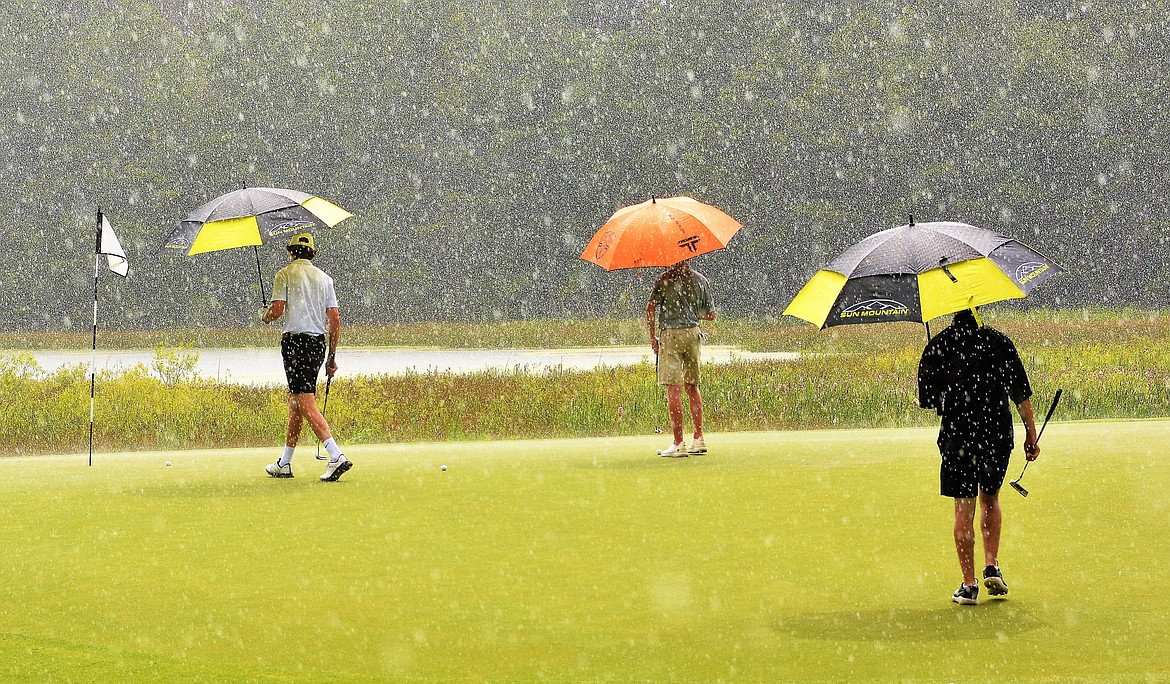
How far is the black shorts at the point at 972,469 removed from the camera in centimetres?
665

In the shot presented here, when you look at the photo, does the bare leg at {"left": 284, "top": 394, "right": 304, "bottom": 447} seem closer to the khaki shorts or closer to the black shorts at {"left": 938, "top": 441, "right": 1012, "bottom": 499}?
the khaki shorts

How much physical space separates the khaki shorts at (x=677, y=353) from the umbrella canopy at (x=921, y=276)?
550cm

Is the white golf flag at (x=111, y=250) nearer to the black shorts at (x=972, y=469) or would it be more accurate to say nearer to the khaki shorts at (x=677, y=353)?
the khaki shorts at (x=677, y=353)

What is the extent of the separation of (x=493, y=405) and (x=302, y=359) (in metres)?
6.41

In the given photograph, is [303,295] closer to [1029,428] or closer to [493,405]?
[1029,428]

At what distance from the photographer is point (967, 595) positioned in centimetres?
670

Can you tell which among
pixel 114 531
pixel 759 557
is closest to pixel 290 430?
pixel 114 531

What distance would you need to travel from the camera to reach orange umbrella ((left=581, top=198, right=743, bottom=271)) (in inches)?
465

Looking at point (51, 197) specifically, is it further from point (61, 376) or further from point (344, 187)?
point (61, 376)

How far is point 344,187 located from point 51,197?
1326 centimetres

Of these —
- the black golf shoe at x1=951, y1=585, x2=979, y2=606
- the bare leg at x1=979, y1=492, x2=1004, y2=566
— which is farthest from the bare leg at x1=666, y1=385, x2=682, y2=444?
the black golf shoe at x1=951, y1=585, x2=979, y2=606

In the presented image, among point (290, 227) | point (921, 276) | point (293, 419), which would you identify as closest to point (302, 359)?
point (293, 419)

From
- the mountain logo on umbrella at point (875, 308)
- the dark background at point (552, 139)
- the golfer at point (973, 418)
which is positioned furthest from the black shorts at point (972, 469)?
the dark background at point (552, 139)

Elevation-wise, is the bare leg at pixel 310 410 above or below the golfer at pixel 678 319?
below
